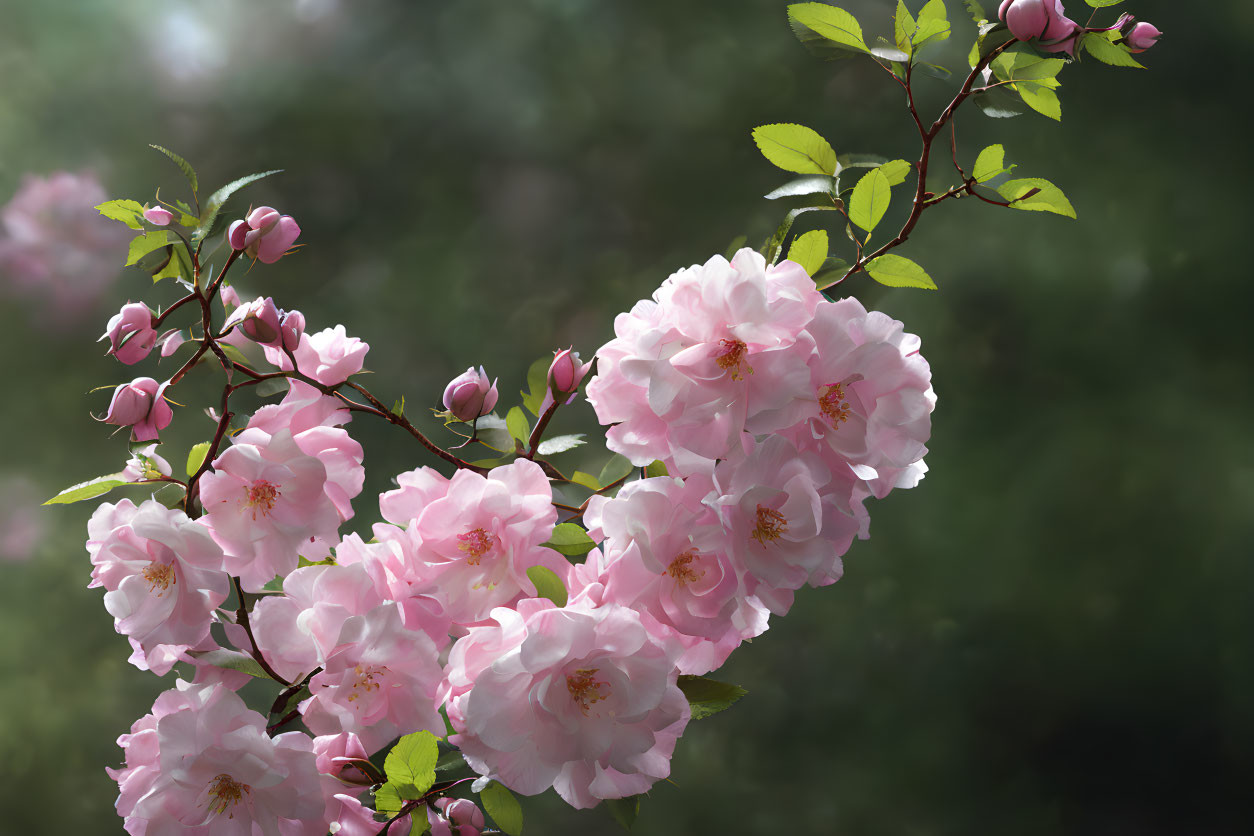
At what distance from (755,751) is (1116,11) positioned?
1171 millimetres

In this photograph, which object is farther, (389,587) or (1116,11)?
(1116,11)

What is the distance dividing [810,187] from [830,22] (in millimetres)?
115

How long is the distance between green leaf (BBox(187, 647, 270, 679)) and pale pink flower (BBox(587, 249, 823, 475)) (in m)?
0.26

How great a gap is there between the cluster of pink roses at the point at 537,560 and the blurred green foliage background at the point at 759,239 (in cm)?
62

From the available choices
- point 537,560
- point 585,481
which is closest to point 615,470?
point 585,481

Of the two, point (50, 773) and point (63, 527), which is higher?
point (63, 527)

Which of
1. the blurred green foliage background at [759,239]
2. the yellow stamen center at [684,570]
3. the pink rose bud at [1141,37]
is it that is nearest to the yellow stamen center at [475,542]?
the yellow stamen center at [684,570]

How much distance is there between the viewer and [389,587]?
55cm

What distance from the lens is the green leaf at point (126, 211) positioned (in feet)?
1.99

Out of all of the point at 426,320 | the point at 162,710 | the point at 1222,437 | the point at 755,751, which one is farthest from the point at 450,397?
the point at 1222,437

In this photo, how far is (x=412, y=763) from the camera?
562mm

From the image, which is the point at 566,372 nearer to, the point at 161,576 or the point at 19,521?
the point at 161,576

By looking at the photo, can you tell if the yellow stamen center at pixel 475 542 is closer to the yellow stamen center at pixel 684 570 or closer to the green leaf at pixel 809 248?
the yellow stamen center at pixel 684 570

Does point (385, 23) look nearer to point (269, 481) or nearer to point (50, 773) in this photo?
point (269, 481)
